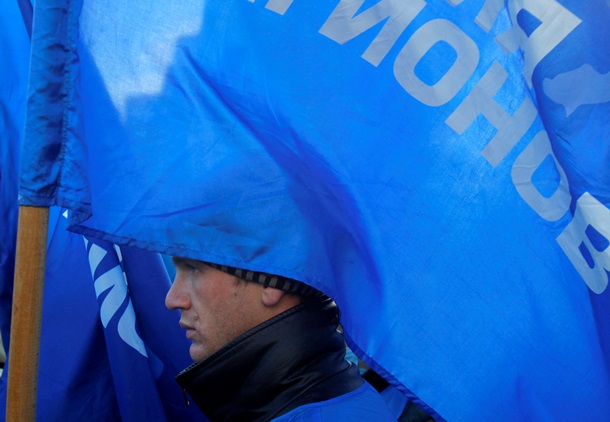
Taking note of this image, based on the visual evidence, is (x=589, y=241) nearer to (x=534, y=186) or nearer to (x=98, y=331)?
(x=534, y=186)

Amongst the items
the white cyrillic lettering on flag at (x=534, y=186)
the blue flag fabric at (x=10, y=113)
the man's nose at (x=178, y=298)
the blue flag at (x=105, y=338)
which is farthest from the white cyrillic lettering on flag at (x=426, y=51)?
the blue flag at (x=105, y=338)

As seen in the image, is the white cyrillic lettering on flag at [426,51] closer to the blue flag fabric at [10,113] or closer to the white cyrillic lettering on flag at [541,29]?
the white cyrillic lettering on flag at [541,29]

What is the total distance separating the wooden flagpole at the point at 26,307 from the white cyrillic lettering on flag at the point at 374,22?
2.60 ft

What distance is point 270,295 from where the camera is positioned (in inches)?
77.7

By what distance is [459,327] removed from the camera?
1.82m

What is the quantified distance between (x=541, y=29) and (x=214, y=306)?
1.08 meters

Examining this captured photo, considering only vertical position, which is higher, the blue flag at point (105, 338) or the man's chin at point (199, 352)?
the man's chin at point (199, 352)

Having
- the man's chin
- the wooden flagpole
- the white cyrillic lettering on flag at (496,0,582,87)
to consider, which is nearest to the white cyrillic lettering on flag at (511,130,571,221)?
the white cyrillic lettering on flag at (496,0,582,87)

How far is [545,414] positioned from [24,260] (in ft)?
4.17

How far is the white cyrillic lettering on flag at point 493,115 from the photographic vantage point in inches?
73.3

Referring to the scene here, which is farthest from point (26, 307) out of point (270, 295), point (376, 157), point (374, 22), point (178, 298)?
point (374, 22)

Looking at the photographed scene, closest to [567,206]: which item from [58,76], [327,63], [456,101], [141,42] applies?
[456,101]

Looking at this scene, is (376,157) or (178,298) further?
(178,298)

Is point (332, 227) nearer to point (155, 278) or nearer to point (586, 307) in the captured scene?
point (586, 307)
